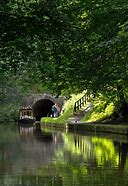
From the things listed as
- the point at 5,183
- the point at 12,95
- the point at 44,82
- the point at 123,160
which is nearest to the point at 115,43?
the point at 5,183

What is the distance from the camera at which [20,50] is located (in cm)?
1260

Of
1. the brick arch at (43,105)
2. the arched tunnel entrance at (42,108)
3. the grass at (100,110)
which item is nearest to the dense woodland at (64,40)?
the grass at (100,110)

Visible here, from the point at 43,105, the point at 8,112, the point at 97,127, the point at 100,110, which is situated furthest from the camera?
the point at 43,105

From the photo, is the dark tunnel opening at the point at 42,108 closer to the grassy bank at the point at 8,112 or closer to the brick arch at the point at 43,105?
the brick arch at the point at 43,105

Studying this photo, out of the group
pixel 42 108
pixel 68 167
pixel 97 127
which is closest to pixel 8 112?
pixel 42 108

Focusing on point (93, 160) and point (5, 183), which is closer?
point (5, 183)

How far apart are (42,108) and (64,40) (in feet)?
198

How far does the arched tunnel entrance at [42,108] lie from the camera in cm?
6775

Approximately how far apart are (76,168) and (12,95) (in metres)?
45.9

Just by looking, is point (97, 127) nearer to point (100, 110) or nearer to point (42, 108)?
point (100, 110)

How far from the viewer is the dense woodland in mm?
11148

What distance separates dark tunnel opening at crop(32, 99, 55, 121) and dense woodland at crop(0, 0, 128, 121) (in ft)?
166

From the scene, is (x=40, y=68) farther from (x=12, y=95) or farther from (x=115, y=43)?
(x=12, y=95)

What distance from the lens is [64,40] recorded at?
1243 cm
